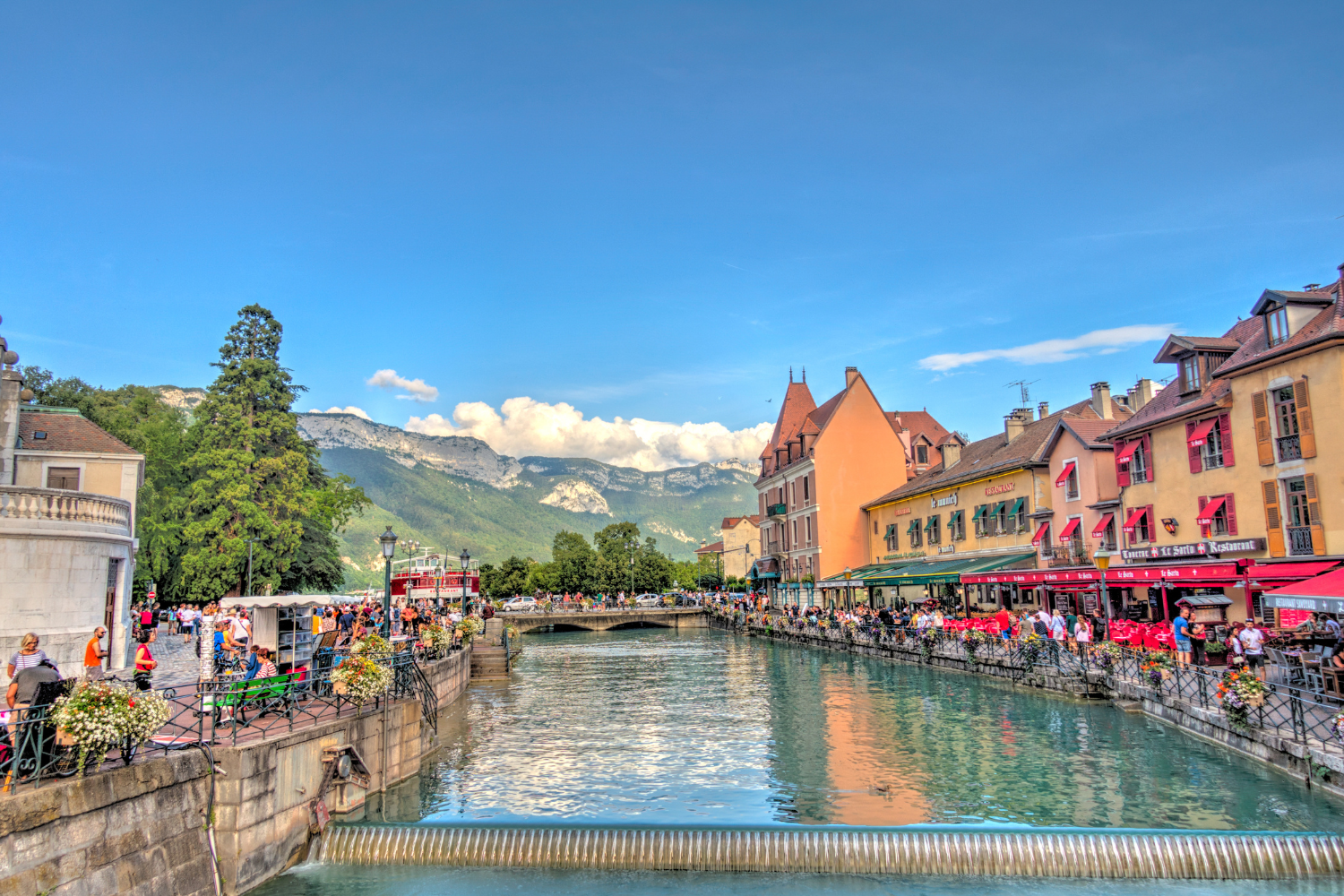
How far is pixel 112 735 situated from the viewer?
9.64 metres

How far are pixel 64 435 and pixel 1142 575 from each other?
37.8m

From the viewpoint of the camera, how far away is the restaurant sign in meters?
27.0

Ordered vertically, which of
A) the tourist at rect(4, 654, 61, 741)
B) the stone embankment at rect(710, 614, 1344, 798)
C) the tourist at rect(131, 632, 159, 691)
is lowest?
the stone embankment at rect(710, 614, 1344, 798)

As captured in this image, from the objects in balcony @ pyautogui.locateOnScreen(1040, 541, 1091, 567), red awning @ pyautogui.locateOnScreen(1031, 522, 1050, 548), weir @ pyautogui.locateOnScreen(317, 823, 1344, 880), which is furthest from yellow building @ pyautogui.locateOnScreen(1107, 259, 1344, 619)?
weir @ pyautogui.locateOnScreen(317, 823, 1344, 880)

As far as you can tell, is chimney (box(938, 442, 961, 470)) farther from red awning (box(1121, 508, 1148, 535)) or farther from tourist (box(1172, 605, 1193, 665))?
tourist (box(1172, 605, 1193, 665))

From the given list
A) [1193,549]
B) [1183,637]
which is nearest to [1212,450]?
[1193,549]

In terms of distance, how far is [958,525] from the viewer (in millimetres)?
49719

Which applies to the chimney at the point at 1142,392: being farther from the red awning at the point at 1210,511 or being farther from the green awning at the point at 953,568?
the red awning at the point at 1210,511

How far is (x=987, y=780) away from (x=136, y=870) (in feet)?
48.4

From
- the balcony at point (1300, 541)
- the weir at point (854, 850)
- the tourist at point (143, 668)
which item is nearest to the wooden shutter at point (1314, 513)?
the balcony at point (1300, 541)

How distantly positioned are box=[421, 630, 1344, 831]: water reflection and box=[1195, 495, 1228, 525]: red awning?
8.61m

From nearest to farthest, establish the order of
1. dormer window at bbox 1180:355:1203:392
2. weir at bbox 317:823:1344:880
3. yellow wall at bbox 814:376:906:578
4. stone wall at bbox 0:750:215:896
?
stone wall at bbox 0:750:215:896, weir at bbox 317:823:1344:880, dormer window at bbox 1180:355:1203:392, yellow wall at bbox 814:376:906:578

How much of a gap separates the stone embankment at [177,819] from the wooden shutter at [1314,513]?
25.9 m

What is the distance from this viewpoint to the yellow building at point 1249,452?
2450cm
